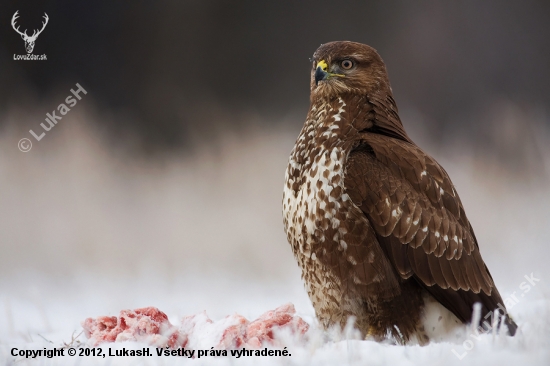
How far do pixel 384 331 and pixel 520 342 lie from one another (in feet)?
1.39

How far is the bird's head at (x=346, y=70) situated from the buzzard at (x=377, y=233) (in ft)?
0.11

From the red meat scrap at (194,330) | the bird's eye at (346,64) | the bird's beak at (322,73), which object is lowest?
the red meat scrap at (194,330)

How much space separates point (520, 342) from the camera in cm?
135

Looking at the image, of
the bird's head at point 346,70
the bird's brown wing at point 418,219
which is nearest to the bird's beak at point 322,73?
the bird's head at point 346,70

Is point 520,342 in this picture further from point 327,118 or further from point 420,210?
point 327,118

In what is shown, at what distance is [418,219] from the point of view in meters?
1.71

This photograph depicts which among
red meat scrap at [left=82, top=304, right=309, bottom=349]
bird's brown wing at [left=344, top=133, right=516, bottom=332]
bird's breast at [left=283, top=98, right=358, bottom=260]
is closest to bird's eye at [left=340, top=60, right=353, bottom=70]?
bird's breast at [left=283, top=98, right=358, bottom=260]

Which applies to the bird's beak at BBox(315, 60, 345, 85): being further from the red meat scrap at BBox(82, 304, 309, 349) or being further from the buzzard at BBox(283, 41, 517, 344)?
the red meat scrap at BBox(82, 304, 309, 349)

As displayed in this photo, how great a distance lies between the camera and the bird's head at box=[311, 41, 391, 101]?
1874 millimetres

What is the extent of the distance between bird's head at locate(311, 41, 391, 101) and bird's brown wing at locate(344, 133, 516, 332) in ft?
0.59

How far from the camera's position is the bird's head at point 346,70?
187 centimetres

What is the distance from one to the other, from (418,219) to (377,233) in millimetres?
135

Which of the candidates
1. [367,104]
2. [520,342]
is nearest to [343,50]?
[367,104]

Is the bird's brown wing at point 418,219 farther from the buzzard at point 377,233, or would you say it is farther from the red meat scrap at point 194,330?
the red meat scrap at point 194,330
